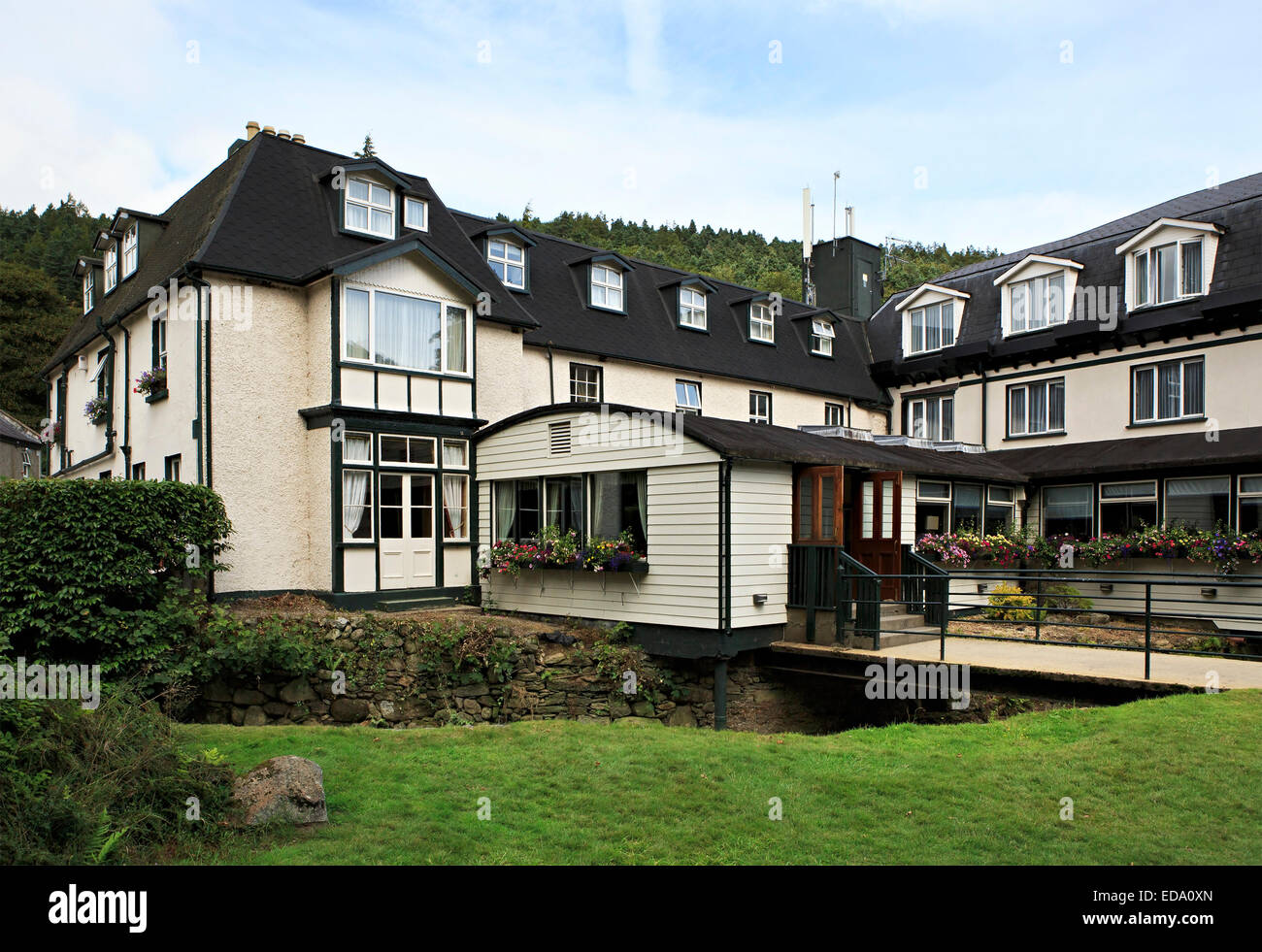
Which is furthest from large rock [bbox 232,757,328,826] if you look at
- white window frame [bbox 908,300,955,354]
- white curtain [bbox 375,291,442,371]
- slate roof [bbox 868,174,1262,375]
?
white window frame [bbox 908,300,955,354]

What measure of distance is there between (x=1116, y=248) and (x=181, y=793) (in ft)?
74.8

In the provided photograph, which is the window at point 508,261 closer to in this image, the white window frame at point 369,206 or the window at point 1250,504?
the white window frame at point 369,206

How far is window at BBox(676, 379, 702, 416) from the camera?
2259 cm

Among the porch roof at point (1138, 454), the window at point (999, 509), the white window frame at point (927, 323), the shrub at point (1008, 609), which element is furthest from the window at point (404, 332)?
the white window frame at point (927, 323)

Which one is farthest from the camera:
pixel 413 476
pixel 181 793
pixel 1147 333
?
pixel 1147 333

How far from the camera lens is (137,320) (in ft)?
58.1

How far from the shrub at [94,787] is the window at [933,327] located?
77.1ft

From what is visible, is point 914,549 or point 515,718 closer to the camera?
point 515,718

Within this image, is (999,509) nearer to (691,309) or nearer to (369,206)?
(691,309)

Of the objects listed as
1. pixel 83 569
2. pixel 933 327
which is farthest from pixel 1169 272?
pixel 83 569

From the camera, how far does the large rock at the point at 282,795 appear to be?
20.2 feet

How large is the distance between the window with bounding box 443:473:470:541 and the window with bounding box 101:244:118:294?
11442 mm
